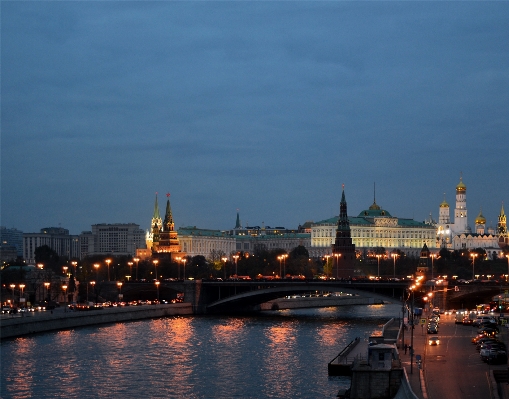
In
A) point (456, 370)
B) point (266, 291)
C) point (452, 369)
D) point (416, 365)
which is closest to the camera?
point (456, 370)

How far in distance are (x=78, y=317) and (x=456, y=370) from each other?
1758 inches

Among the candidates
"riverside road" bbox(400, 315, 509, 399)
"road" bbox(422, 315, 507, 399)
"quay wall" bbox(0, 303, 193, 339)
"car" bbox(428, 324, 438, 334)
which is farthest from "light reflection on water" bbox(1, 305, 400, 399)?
"car" bbox(428, 324, 438, 334)

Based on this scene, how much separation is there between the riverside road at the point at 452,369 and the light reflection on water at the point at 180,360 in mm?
4515

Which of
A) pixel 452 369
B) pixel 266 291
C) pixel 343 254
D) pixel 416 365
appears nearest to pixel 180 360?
pixel 416 365

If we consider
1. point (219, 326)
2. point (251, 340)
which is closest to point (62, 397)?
point (251, 340)

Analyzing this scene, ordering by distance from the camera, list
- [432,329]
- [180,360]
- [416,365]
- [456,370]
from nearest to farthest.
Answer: [456,370] < [416,365] < [180,360] < [432,329]

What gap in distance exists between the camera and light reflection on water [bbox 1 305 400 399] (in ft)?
155

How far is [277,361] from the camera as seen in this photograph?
56.8 meters

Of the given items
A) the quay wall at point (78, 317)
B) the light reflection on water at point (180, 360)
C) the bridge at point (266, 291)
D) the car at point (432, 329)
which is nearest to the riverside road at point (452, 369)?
the car at point (432, 329)

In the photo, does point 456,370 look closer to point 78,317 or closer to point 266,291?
point 78,317

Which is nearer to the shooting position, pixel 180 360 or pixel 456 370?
pixel 456 370

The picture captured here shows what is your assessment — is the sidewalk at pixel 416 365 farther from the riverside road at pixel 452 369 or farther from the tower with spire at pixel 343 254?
the tower with spire at pixel 343 254

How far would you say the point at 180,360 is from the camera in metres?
57.8

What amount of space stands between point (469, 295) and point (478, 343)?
137ft
